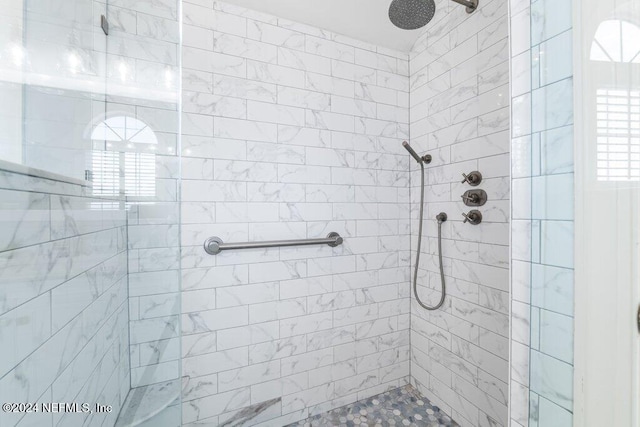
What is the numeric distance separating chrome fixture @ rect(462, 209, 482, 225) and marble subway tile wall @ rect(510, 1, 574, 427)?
698 millimetres

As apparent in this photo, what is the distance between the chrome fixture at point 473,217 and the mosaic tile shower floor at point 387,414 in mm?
1107

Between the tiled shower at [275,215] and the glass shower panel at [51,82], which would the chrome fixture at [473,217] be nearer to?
the tiled shower at [275,215]

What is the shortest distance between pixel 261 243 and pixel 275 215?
0.59ft

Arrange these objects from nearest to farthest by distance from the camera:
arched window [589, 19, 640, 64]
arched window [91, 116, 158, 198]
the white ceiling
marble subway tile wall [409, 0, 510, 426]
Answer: arched window [589, 19, 640, 64] → arched window [91, 116, 158, 198] → marble subway tile wall [409, 0, 510, 426] → the white ceiling

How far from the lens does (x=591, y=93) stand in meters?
0.52

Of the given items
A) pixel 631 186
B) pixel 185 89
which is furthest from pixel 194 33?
pixel 631 186

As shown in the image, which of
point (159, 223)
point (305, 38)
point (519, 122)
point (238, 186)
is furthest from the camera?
point (305, 38)

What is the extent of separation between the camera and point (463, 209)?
1394mm

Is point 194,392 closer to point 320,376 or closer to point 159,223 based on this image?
point 320,376

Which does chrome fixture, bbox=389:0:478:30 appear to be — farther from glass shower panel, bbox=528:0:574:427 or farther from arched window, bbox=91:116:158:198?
arched window, bbox=91:116:158:198

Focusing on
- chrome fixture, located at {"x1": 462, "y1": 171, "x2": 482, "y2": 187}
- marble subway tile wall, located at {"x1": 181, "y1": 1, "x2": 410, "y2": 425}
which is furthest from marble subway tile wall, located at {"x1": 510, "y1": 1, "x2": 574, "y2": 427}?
marble subway tile wall, located at {"x1": 181, "y1": 1, "x2": 410, "y2": 425}

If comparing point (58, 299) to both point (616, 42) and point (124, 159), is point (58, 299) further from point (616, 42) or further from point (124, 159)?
point (616, 42)

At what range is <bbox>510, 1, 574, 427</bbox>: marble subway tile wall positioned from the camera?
1.84 ft

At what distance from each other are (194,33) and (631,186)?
1.65 meters
